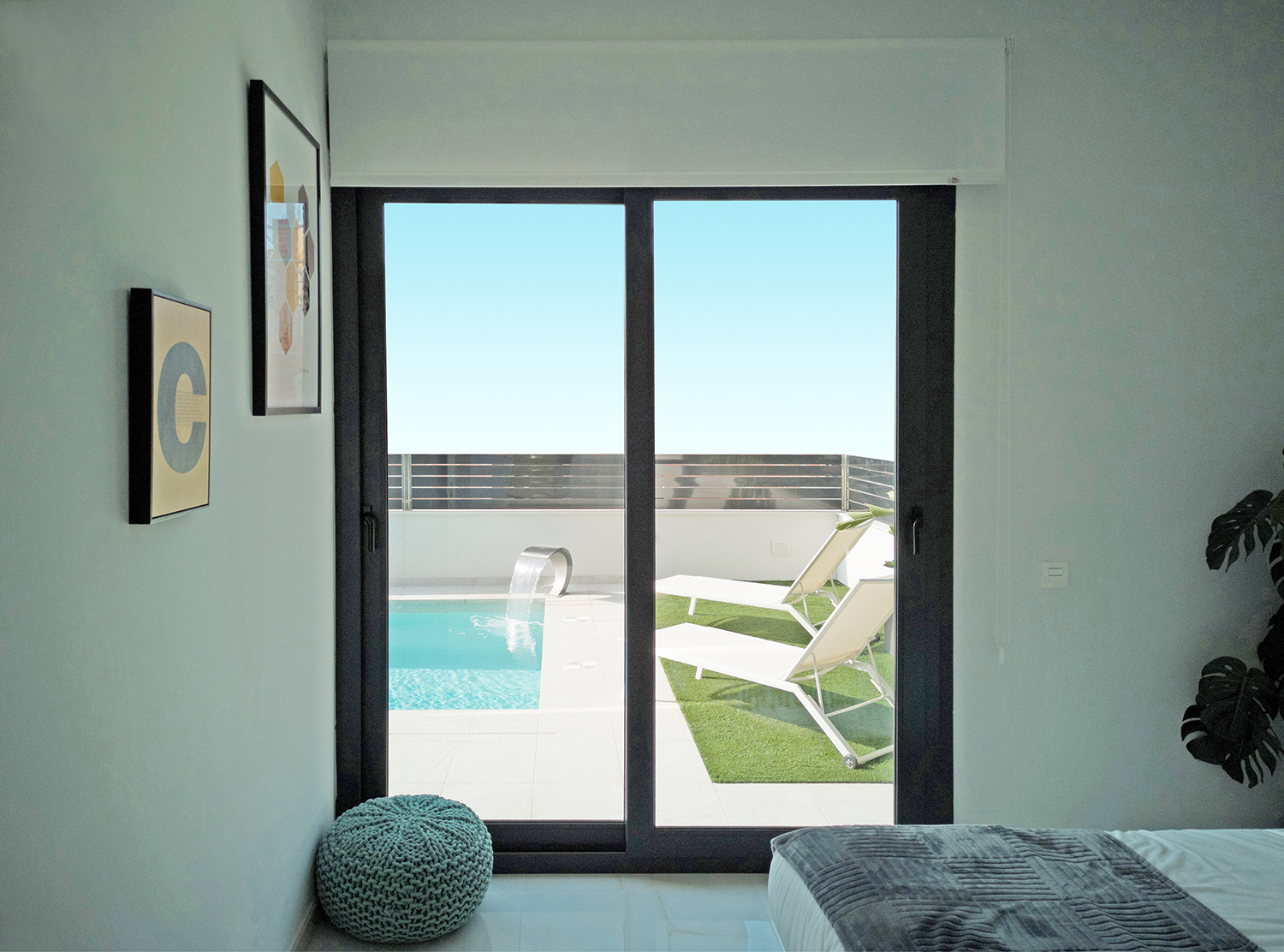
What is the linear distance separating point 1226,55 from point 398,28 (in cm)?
249

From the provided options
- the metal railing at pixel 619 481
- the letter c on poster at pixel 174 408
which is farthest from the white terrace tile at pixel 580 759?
the letter c on poster at pixel 174 408

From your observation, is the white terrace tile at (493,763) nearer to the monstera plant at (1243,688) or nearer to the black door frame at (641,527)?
the black door frame at (641,527)

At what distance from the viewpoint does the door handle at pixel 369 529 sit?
2.76 metres

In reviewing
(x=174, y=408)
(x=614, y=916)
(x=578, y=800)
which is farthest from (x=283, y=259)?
(x=614, y=916)

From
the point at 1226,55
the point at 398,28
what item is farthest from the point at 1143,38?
the point at 398,28

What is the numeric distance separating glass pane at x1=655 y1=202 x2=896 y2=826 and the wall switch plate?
17.7 inches

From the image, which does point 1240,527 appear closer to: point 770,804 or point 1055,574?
point 1055,574

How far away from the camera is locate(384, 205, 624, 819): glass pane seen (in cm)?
279

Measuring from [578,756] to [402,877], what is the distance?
0.70 meters

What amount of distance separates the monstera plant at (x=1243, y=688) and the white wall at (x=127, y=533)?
2.56 meters

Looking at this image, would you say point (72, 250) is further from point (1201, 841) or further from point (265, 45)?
point (1201, 841)

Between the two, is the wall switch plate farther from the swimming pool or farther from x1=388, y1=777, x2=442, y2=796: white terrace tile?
x1=388, y1=777, x2=442, y2=796: white terrace tile

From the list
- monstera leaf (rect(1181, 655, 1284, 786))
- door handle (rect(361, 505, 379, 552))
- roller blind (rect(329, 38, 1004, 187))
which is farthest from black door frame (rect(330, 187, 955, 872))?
monstera leaf (rect(1181, 655, 1284, 786))

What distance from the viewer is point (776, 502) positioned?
283 centimetres
